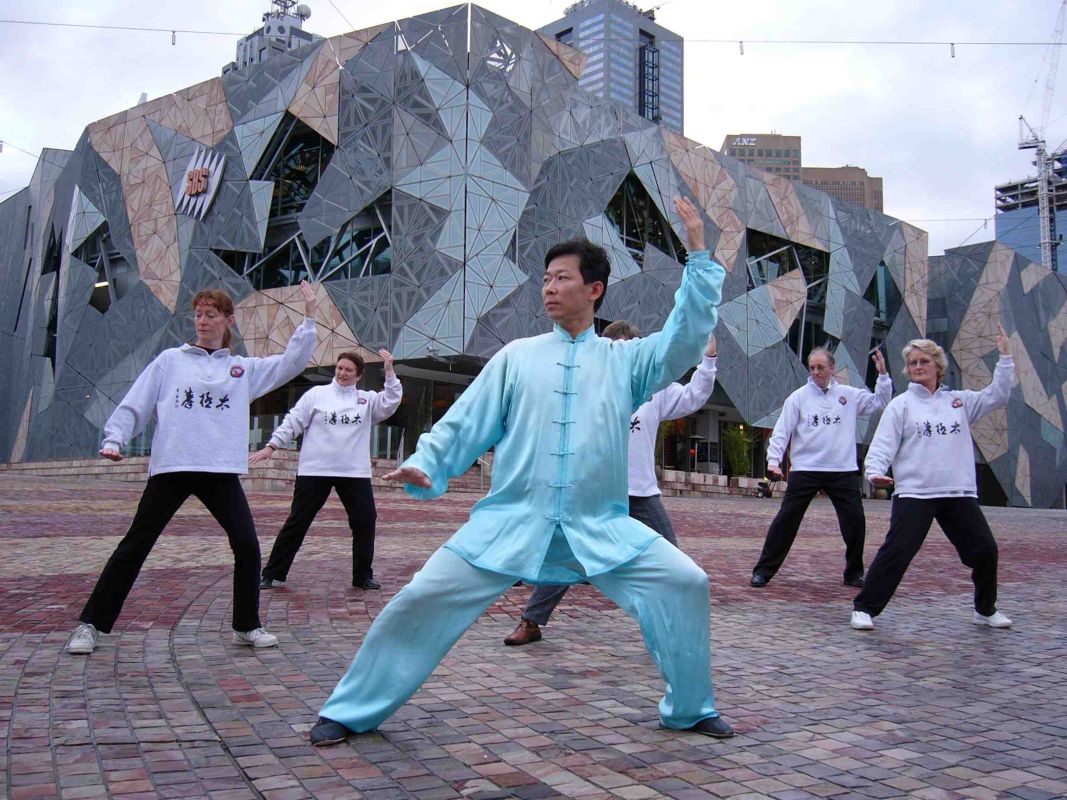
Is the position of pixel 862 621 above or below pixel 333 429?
below

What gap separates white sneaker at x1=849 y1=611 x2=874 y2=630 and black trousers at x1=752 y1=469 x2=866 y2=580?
1.84m

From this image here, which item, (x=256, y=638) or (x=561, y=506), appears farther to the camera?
(x=256, y=638)

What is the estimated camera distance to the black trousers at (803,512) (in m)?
7.90

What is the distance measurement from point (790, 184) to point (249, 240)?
23.0m

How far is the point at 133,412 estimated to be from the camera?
16.7 ft

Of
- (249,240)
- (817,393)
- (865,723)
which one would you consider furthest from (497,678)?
(249,240)

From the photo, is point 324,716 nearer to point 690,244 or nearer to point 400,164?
point 690,244

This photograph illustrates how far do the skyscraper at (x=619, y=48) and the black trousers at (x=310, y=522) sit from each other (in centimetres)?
13420

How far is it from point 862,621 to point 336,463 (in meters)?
3.75

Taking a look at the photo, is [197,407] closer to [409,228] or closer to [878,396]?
[878,396]

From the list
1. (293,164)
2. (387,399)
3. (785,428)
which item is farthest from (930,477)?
(293,164)

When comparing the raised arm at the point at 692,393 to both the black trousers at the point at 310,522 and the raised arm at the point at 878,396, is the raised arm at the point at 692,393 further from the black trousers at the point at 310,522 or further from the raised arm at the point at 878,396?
the black trousers at the point at 310,522

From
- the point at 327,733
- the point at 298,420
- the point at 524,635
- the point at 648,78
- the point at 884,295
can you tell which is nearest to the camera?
the point at 327,733

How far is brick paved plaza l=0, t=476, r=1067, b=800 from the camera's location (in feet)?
9.86
